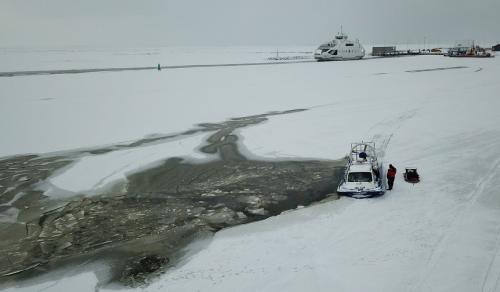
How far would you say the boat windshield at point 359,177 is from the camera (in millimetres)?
14940

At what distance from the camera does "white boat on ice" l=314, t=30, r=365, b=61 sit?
88938 mm

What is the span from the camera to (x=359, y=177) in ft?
49.4

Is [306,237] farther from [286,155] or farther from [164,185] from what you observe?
[286,155]

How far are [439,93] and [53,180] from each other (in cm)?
3241

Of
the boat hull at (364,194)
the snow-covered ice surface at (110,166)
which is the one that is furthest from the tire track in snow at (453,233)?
the snow-covered ice surface at (110,166)

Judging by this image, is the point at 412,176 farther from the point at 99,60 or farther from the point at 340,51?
the point at 99,60

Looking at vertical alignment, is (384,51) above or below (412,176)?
above

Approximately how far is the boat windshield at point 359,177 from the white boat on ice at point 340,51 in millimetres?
77256

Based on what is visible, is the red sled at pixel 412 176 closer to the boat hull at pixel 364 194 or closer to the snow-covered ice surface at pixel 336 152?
the snow-covered ice surface at pixel 336 152

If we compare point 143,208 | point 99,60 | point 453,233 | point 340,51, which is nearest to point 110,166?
point 143,208

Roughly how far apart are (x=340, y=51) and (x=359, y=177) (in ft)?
258

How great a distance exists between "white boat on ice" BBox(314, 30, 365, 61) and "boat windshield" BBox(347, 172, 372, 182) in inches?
3042

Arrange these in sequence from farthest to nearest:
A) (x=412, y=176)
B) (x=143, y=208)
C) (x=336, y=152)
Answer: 1. (x=336, y=152)
2. (x=412, y=176)
3. (x=143, y=208)

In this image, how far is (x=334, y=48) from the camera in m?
88.9
